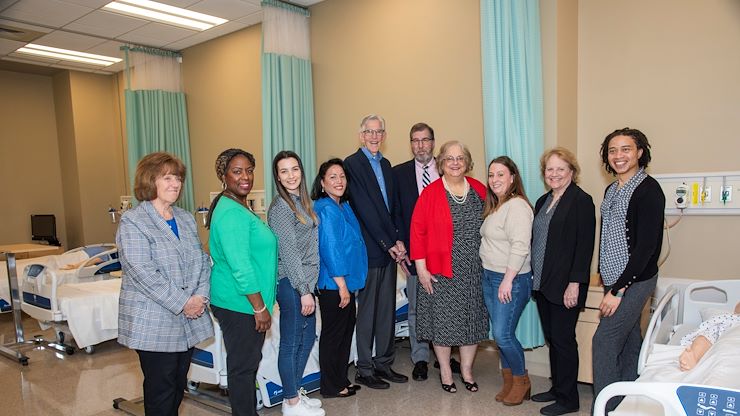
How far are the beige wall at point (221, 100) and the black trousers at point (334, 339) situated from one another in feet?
8.80

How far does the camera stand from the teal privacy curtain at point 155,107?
5426 millimetres

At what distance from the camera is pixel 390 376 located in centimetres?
318

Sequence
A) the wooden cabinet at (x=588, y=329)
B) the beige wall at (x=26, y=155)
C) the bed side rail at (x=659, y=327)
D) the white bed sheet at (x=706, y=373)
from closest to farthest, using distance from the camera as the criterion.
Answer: the white bed sheet at (x=706, y=373), the bed side rail at (x=659, y=327), the wooden cabinet at (x=588, y=329), the beige wall at (x=26, y=155)

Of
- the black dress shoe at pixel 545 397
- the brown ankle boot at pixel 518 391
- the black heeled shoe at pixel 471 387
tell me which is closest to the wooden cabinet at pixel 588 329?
the black dress shoe at pixel 545 397

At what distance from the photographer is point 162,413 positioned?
209 centimetres

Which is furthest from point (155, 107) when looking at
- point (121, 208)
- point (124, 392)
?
point (124, 392)

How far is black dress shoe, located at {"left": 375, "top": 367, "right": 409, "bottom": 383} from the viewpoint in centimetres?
316

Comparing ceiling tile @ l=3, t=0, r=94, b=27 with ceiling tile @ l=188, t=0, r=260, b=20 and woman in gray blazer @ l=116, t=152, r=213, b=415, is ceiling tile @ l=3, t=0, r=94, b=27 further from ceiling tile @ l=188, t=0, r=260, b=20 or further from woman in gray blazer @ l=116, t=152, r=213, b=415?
woman in gray blazer @ l=116, t=152, r=213, b=415

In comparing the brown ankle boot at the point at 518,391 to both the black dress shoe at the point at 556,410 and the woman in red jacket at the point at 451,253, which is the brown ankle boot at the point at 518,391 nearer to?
the black dress shoe at the point at 556,410

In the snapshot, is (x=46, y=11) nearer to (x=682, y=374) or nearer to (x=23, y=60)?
(x=23, y=60)

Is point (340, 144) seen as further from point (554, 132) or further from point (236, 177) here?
point (236, 177)

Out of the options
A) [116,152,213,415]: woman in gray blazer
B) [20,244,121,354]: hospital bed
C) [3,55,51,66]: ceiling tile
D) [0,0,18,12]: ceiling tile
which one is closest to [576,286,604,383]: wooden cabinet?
[116,152,213,415]: woman in gray blazer

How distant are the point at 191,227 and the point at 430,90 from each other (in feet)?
7.60

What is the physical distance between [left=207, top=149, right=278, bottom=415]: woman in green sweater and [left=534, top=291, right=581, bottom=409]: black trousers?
1494mm
